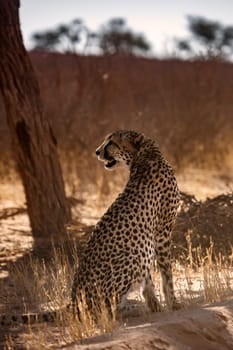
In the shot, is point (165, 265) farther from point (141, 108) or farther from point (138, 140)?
point (141, 108)

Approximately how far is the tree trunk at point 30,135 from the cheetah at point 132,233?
2.18m

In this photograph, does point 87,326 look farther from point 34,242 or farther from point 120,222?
point 34,242

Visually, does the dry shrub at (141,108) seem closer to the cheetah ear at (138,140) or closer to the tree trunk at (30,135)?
the tree trunk at (30,135)

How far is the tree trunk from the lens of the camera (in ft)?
25.0

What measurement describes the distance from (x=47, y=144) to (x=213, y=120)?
244 inches

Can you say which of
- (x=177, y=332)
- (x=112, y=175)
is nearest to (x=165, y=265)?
(x=177, y=332)

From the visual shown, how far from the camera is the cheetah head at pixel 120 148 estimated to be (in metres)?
5.64

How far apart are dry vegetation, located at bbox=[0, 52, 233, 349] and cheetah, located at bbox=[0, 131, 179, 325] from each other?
0.17 meters

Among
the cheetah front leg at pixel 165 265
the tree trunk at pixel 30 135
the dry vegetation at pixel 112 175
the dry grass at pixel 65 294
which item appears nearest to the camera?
the dry grass at pixel 65 294

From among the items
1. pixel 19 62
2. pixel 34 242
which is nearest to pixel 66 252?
pixel 34 242

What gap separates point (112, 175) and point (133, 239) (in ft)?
19.8

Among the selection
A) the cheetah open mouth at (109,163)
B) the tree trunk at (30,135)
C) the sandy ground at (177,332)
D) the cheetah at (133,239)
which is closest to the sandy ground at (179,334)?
the sandy ground at (177,332)

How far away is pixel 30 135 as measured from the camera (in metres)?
7.74

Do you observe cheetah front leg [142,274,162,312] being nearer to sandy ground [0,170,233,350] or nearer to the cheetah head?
sandy ground [0,170,233,350]
